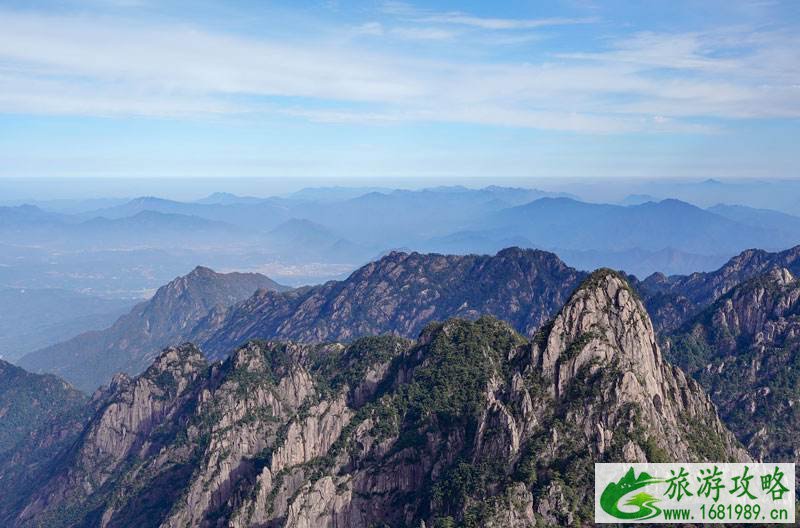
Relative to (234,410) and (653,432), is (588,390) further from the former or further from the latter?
(234,410)

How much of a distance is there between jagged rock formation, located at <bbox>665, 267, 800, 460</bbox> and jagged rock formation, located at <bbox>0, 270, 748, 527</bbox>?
55.4 meters

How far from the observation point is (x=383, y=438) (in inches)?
4466

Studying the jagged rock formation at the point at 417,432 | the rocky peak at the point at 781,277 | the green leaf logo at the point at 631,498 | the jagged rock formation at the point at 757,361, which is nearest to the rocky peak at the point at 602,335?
the jagged rock formation at the point at 417,432

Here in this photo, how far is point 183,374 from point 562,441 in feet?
409

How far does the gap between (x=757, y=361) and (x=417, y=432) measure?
109325 millimetres

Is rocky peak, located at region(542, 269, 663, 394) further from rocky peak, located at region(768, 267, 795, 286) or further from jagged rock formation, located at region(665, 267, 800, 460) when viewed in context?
rocky peak, located at region(768, 267, 795, 286)

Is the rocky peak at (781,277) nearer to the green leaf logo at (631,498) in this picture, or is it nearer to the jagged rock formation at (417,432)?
the jagged rock formation at (417,432)

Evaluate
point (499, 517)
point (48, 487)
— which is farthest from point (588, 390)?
point (48, 487)

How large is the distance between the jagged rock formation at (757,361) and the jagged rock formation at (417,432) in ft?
182

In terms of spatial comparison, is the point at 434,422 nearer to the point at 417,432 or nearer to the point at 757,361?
the point at 417,432

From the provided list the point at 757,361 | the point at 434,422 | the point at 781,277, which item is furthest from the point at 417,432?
the point at 781,277

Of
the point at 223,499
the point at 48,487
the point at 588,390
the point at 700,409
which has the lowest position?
the point at 48,487

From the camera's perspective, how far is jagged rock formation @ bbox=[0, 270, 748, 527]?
85938 mm

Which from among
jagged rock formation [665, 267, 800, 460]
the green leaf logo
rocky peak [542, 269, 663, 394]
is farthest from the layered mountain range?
the green leaf logo
